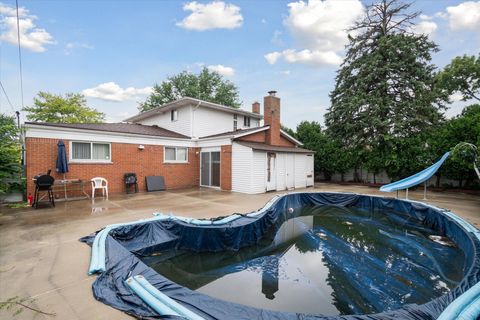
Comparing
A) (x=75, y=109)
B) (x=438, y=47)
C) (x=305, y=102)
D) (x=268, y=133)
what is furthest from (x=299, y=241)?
(x=75, y=109)

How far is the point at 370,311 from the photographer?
352 cm

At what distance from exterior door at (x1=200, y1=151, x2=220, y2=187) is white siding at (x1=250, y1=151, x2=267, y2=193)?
7.84 ft

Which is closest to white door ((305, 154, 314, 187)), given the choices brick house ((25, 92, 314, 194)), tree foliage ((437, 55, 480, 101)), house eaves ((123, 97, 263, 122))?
brick house ((25, 92, 314, 194))

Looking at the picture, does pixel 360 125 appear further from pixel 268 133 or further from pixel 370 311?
pixel 370 311

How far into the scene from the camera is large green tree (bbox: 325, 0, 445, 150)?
47.7 ft

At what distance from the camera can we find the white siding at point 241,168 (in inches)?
447

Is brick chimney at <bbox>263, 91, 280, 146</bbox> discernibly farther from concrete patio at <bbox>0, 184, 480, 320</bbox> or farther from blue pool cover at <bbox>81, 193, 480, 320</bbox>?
concrete patio at <bbox>0, 184, 480, 320</bbox>

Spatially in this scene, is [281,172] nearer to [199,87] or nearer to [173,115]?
[173,115]

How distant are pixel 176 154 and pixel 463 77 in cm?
2377

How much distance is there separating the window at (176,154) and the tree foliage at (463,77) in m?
20.7

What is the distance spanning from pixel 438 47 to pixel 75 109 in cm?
3255

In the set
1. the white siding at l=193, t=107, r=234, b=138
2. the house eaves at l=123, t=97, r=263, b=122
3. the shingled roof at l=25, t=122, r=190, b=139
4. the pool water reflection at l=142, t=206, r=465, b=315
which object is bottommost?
the pool water reflection at l=142, t=206, r=465, b=315

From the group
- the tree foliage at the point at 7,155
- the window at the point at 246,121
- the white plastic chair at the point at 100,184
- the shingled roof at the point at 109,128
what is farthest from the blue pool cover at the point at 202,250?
the window at the point at 246,121

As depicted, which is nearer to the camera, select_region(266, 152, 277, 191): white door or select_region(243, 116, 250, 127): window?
select_region(266, 152, 277, 191): white door
